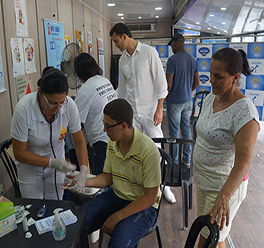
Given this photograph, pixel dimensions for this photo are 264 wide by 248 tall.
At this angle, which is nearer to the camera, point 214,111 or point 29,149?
point 214,111

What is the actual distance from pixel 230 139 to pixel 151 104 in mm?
1475

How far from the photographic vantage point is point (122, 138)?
1521 mm

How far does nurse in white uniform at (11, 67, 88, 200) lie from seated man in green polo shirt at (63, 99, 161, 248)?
0.22 meters

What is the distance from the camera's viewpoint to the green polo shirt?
1.49 meters

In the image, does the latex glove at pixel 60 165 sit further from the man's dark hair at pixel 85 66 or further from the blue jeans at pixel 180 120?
the blue jeans at pixel 180 120

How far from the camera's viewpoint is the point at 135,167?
5.00 feet

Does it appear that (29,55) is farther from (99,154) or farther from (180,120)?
(180,120)

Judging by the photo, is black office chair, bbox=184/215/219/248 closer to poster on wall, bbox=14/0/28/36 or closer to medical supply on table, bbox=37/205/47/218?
medical supply on table, bbox=37/205/47/218

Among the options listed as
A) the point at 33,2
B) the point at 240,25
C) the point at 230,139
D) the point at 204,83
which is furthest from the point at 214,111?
the point at 240,25

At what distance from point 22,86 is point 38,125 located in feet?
4.55

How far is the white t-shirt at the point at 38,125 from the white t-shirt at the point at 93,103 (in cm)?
36

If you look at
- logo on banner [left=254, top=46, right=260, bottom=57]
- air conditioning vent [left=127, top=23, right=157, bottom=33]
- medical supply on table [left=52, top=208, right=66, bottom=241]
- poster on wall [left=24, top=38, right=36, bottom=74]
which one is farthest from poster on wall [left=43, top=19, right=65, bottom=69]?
air conditioning vent [left=127, top=23, right=157, bottom=33]

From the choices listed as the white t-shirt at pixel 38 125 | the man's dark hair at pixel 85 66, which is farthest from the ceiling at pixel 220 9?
the white t-shirt at pixel 38 125

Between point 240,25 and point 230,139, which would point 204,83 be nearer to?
point 240,25
